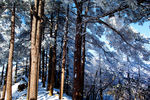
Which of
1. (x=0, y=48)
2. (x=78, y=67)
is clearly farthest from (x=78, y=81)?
(x=0, y=48)

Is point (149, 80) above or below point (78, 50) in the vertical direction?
below

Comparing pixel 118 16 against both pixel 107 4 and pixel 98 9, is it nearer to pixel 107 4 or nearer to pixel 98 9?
pixel 107 4

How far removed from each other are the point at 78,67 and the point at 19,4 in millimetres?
6964

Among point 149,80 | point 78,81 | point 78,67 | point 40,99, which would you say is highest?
point 78,67

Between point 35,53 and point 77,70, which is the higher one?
point 35,53

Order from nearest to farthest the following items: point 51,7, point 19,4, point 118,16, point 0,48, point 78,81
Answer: point 118,16
point 78,81
point 19,4
point 51,7
point 0,48

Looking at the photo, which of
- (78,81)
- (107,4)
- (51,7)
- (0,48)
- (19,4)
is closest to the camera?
(107,4)

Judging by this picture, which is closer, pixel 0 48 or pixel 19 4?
pixel 19 4

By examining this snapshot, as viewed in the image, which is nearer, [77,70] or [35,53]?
[35,53]

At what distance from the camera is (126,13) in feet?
20.0

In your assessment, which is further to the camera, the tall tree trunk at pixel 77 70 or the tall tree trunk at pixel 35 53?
the tall tree trunk at pixel 77 70

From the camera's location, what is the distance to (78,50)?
6758 millimetres

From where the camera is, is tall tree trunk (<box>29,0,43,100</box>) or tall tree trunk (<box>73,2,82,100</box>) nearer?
tall tree trunk (<box>29,0,43,100</box>)

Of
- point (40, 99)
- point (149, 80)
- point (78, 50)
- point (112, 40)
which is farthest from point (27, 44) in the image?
point (149, 80)
